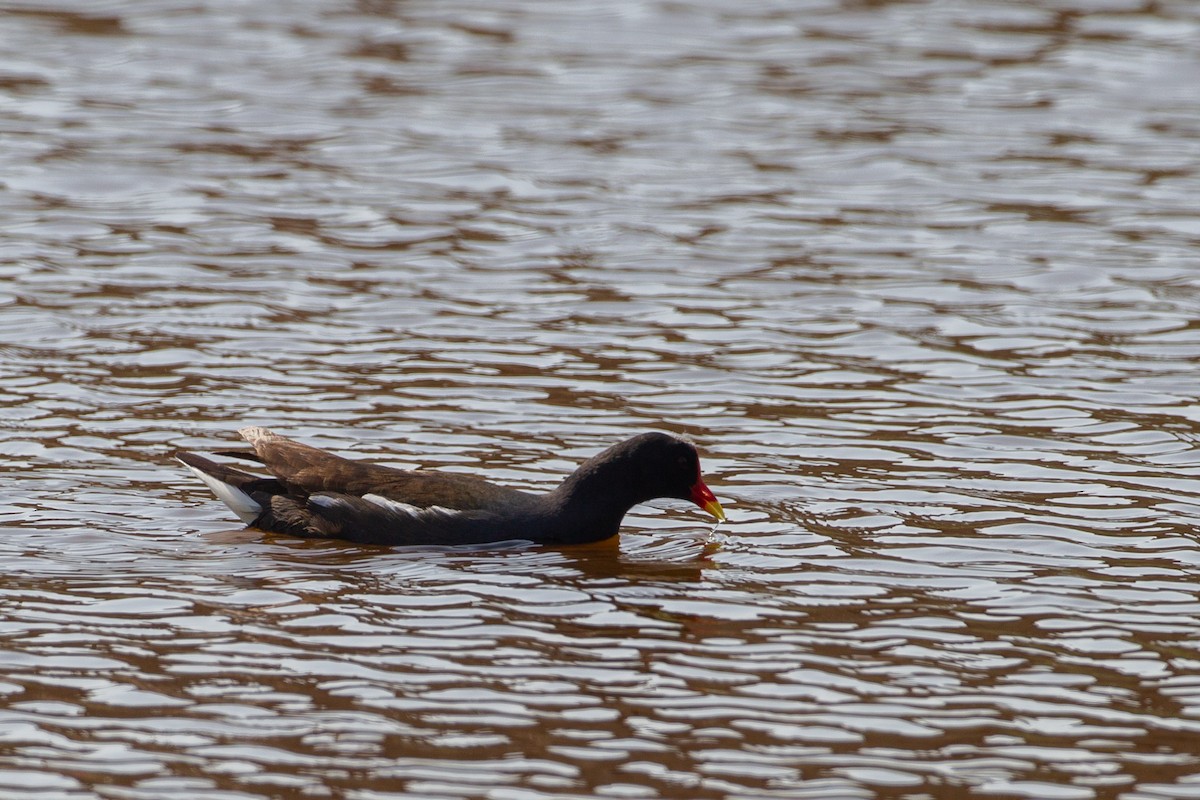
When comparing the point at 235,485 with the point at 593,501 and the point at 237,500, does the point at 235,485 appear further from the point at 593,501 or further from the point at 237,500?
the point at 593,501

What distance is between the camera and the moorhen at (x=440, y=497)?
10.0 meters

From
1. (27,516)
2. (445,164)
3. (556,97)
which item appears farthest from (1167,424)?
(556,97)

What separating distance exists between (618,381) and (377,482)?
11.1 ft

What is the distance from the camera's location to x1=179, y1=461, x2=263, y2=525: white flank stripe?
10.2m

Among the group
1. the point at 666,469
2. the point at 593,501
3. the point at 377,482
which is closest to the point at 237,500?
the point at 377,482

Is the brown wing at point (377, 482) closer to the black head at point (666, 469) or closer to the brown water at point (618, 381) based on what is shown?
the brown water at point (618, 381)

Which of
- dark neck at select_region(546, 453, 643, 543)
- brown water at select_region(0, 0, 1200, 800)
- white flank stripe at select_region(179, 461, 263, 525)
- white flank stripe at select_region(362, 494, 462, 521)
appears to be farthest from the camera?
white flank stripe at select_region(179, 461, 263, 525)

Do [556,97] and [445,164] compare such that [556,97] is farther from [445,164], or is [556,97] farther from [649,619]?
[649,619]

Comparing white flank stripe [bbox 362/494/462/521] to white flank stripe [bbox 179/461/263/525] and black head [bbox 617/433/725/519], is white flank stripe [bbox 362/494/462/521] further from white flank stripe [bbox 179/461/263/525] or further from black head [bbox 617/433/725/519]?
black head [bbox 617/433/725/519]

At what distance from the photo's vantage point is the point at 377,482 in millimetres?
10133

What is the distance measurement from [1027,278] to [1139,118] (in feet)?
19.4

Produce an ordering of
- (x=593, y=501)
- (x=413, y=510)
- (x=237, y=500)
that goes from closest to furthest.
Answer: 1. (x=413, y=510)
2. (x=593, y=501)
3. (x=237, y=500)

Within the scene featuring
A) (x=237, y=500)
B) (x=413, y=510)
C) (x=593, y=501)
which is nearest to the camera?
(x=413, y=510)

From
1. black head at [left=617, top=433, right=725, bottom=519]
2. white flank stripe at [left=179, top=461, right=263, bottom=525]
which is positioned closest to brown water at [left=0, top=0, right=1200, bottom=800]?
white flank stripe at [left=179, top=461, right=263, bottom=525]
